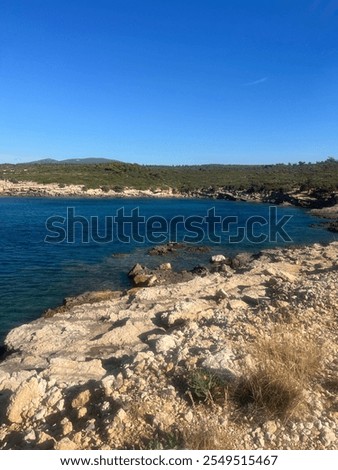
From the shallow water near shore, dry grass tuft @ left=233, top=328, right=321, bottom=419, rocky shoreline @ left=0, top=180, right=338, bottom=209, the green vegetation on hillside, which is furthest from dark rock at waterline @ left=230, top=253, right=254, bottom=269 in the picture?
the green vegetation on hillside

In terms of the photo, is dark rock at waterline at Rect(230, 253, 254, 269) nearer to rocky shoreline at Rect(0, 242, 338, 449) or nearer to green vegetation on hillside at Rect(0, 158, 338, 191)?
rocky shoreline at Rect(0, 242, 338, 449)

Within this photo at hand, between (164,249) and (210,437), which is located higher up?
(210,437)

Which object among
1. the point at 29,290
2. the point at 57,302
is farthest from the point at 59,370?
the point at 29,290

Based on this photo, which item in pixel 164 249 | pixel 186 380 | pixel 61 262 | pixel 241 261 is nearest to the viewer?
pixel 186 380

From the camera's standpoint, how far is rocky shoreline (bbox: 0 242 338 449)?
4.78 metres

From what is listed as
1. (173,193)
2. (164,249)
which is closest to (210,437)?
(164,249)

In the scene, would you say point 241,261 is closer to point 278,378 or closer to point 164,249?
point 164,249

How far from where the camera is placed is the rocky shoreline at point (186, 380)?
4.78 meters

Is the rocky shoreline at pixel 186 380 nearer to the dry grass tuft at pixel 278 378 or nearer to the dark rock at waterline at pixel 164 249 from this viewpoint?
the dry grass tuft at pixel 278 378

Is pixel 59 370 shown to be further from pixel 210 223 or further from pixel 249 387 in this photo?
pixel 210 223

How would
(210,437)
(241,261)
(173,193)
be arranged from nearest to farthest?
(210,437)
(241,261)
(173,193)

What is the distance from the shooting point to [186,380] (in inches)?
227

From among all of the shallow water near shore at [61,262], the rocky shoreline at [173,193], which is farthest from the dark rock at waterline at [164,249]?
the rocky shoreline at [173,193]

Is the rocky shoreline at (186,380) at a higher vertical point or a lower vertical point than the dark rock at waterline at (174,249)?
higher
